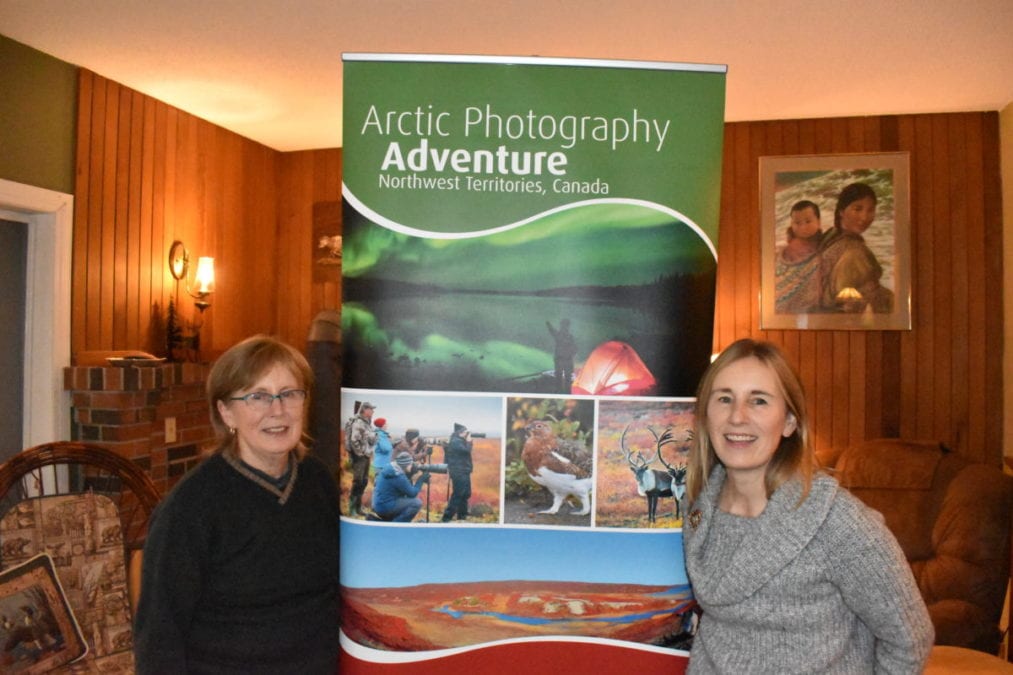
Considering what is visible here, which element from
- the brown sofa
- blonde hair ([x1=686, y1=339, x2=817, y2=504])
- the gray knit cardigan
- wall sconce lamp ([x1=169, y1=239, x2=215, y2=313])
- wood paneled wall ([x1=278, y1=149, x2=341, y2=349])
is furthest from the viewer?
wood paneled wall ([x1=278, y1=149, x2=341, y2=349])

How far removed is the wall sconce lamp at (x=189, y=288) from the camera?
13.6ft

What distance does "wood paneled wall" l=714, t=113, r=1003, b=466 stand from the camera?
4.12 m

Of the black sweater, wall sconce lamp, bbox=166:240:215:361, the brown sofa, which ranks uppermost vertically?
wall sconce lamp, bbox=166:240:215:361

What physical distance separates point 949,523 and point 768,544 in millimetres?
2524

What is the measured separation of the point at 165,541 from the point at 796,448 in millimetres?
1172

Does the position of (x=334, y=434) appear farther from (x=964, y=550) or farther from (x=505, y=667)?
(x=964, y=550)

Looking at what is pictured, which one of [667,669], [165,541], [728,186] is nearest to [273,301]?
[728,186]

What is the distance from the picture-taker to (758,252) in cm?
439

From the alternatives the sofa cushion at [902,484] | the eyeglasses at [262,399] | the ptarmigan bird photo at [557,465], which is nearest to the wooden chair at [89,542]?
the eyeglasses at [262,399]

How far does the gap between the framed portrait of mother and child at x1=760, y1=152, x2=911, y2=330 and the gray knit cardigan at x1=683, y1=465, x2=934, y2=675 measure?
3.23 meters

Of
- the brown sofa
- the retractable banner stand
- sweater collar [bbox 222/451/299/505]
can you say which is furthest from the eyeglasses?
the brown sofa

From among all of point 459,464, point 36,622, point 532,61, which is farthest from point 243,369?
point 36,622

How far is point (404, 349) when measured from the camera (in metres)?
1.31

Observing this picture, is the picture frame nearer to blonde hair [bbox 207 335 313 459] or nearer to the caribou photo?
blonde hair [bbox 207 335 313 459]
